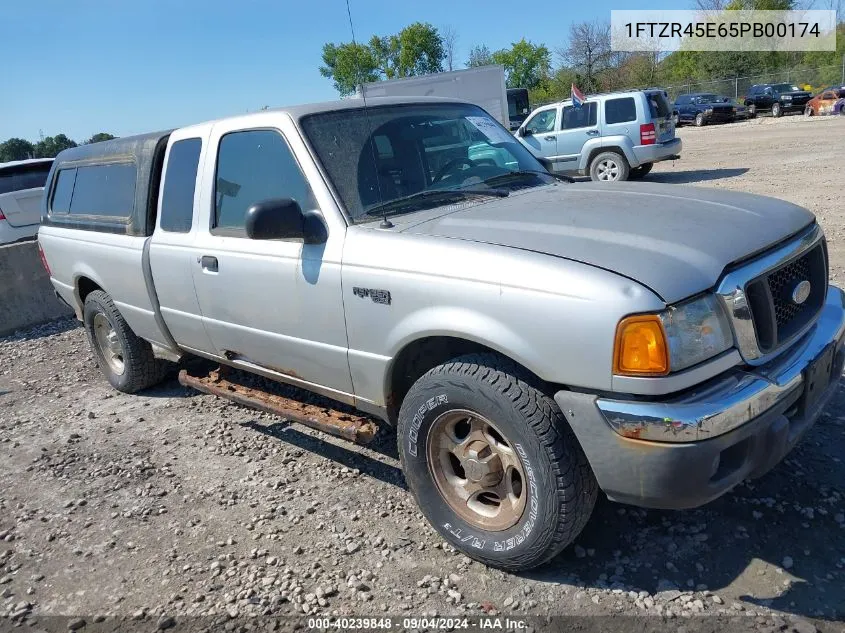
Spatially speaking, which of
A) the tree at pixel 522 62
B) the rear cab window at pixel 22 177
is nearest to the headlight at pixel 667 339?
the rear cab window at pixel 22 177

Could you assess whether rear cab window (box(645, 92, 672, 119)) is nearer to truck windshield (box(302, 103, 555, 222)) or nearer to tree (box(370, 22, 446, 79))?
truck windshield (box(302, 103, 555, 222))

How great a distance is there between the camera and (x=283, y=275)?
11.3 feet

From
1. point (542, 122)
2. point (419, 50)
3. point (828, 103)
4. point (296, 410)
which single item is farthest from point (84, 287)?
point (419, 50)

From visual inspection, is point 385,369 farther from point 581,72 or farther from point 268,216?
point 581,72

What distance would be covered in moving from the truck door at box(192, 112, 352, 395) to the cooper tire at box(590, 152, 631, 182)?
1173 centimetres

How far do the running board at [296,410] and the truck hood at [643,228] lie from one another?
Result: 41.4 inches

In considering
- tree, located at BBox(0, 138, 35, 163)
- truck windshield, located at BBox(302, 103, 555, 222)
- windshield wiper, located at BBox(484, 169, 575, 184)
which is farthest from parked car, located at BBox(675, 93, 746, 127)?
tree, located at BBox(0, 138, 35, 163)

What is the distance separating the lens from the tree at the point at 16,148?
4072 centimetres

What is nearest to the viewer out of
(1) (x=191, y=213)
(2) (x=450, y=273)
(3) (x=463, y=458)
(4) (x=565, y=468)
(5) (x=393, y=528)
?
(4) (x=565, y=468)

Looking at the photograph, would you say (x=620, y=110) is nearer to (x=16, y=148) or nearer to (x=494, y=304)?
(x=494, y=304)

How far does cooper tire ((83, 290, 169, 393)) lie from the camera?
5242 mm

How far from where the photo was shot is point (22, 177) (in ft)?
30.3

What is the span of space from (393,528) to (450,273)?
1384 mm

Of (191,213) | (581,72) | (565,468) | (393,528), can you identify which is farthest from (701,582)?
(581,72)
